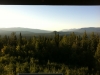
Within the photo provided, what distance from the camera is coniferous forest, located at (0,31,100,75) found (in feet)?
9.17

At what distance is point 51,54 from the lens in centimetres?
285

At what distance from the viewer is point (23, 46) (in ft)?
9.52

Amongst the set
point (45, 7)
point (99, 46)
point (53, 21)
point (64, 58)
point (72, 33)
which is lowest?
point (64, 58)

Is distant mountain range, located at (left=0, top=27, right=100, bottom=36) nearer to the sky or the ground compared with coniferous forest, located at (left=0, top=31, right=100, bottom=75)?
nearer to the sky

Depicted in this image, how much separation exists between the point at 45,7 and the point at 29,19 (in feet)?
1.09

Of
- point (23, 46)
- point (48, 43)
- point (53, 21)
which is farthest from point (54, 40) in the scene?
point (23, 46)

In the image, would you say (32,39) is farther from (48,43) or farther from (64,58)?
(64,58)

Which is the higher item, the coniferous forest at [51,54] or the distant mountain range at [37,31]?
the distant mountain range at [37,31]

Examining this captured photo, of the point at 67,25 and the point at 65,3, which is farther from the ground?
the point at 65,3

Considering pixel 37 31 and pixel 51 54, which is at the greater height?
pixel 37 31

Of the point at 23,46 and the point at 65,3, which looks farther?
the point at 23,46

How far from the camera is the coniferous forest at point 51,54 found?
279cm

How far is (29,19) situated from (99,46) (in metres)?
1.25

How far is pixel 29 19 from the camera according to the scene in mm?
2891
